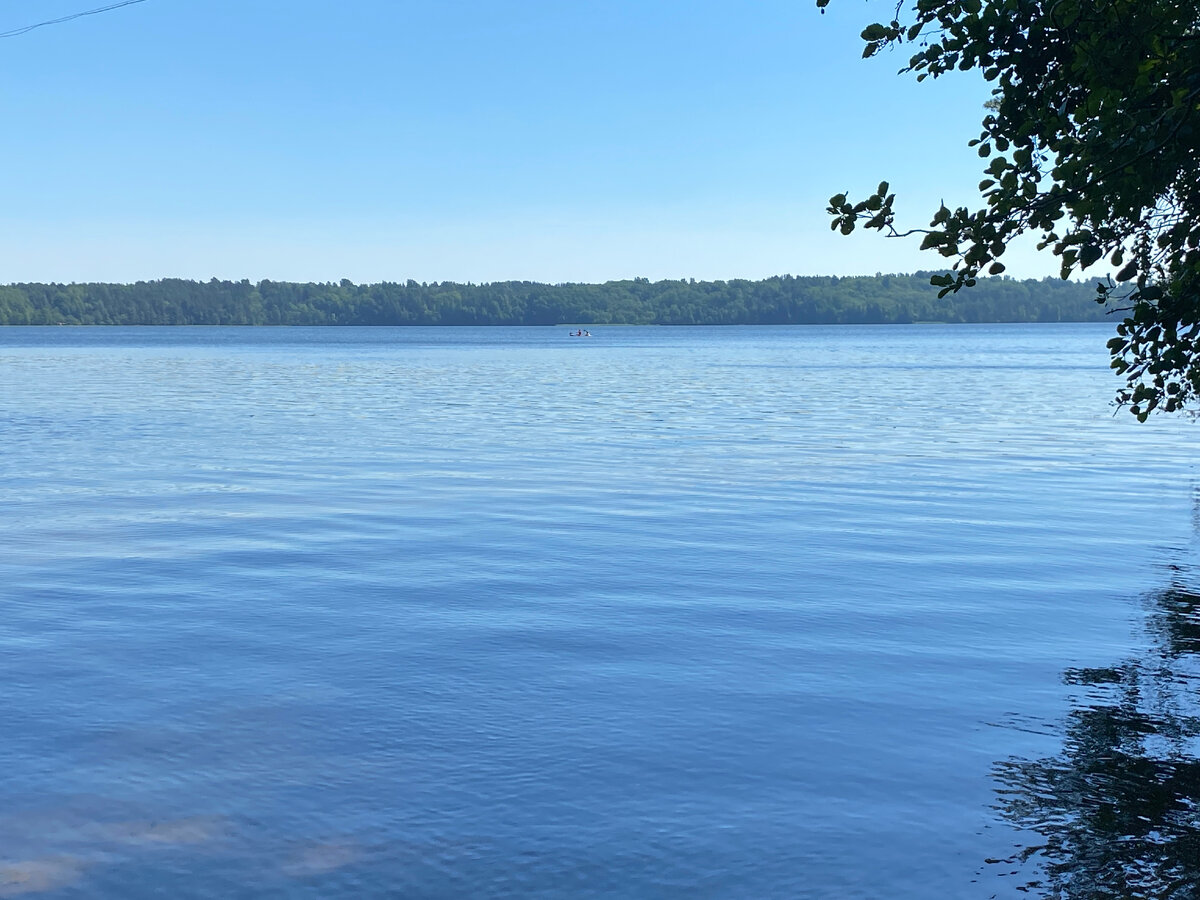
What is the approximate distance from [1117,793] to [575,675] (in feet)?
16.5

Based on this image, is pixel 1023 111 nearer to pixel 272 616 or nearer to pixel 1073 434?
pixel 272 616

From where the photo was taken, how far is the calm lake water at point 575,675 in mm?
7988

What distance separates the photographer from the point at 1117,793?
29.1 feet

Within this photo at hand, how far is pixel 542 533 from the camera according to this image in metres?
21.1

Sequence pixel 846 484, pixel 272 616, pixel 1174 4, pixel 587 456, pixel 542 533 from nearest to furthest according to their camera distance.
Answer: pixel 1174 4 → pixel 272 616 → pixel 542 533 → pixel 846 484 → pixel 587 456

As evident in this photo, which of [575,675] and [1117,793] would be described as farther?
[575,675]

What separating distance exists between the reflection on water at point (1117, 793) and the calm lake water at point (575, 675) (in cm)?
5

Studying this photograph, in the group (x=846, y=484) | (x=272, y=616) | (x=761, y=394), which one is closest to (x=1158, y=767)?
(x=272, y=616)

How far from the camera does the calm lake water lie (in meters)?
7.99

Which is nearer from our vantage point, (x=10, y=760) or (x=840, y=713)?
(x=10, y=760)

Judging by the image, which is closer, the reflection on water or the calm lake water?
the reflection on water

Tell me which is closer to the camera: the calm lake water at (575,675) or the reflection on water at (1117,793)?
the reflection on water at (1117,793)

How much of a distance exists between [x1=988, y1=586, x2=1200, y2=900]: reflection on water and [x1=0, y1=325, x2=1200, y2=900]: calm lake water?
0.16 ft

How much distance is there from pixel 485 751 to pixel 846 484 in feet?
63.8
